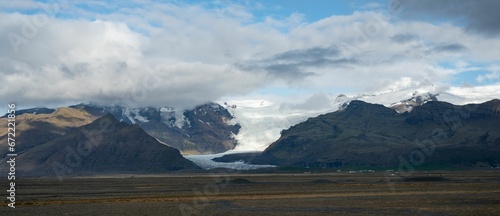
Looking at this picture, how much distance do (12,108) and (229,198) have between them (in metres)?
44.6

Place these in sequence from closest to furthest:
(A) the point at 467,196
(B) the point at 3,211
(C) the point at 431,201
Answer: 1. (B) the point at 3,211
2. (C) the point at 431,201
3. (A) the point at 467,196

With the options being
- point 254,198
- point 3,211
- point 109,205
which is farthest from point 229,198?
point 3,211

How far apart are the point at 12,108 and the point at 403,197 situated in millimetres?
70272

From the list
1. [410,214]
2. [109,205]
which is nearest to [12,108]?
[109,205]

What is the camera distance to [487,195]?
107750 millimetres

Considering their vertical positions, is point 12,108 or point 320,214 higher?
point 12,108

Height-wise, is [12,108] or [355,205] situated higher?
[12,108]

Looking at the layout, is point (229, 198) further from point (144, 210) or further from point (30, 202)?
point (30, 202)

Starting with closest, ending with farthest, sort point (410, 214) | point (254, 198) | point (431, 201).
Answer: point (410, 214) → point (431, 201) → point (254, 198)

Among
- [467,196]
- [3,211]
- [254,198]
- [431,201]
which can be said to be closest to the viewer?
[3,211]

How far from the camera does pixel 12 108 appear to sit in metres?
92.4

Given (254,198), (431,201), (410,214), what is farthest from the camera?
(254,198)

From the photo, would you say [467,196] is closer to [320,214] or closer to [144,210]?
[320,214]

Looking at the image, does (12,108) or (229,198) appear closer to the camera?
(12,108)
